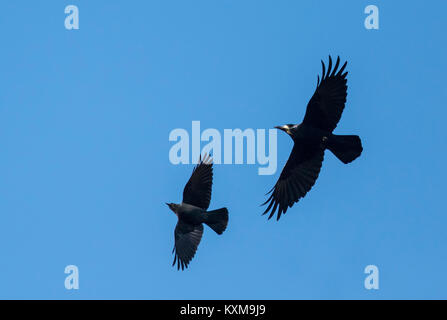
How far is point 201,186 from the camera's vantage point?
44.7 feet

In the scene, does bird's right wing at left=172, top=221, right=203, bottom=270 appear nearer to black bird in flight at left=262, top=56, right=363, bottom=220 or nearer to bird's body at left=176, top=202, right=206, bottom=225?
bird's body at left=176, top=202, right=206, bottom=225

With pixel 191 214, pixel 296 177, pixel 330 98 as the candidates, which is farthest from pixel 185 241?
pixel 330 98

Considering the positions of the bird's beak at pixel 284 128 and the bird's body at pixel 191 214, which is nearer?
the bird's beak at pixel 284 128

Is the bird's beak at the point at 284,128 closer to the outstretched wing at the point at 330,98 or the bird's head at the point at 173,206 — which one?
the outstretched wing at the point at 330,98

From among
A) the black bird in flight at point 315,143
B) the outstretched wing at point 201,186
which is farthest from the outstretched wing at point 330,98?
the outstretched wing at point 201,186

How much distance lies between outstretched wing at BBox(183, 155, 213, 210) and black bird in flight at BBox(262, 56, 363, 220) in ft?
3.20

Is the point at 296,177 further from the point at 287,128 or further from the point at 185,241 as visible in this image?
the point at 185,241

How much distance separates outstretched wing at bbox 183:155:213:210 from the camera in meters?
13.6

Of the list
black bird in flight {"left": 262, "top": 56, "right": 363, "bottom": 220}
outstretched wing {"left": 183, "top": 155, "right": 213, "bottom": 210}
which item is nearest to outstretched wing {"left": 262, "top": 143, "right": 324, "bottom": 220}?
black bird in flight {"left": 262, "top": 56, "right": 363, "bottom": 220}

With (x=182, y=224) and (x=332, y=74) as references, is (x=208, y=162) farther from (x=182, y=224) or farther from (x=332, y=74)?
(x=332, y=74)

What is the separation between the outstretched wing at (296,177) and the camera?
13.2 metres

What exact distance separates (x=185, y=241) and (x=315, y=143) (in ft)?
8.82
